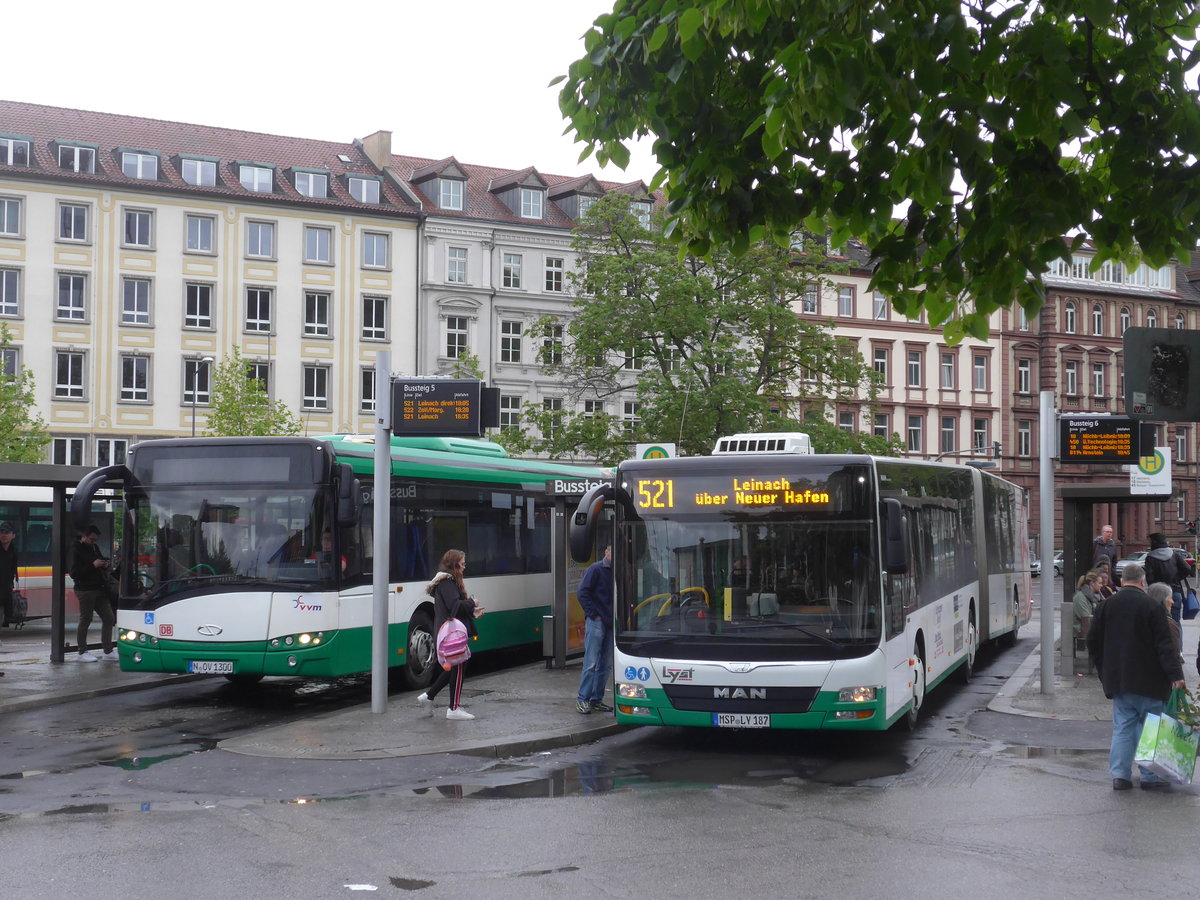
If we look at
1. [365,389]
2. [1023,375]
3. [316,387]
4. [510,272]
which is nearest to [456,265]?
[510,272]

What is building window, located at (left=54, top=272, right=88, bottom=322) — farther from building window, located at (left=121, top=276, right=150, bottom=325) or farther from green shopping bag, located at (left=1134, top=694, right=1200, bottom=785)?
green shopping bag, located at (left=1134, top=694, right=1200, bottom=785)

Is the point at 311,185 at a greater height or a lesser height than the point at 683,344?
greater

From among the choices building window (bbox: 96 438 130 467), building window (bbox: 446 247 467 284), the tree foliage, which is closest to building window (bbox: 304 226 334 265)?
building window (bbox: 446 247 467 284)

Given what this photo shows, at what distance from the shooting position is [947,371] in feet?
265

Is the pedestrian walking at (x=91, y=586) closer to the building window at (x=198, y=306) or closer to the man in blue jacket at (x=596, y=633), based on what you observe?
the man in blue jacket at (x=596, y=633)

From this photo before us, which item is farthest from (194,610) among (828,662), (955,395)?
(955,395)

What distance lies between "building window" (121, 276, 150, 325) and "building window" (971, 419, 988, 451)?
44.2 meters

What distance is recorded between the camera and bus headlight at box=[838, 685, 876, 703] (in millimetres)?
12477

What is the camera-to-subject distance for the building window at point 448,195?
6669 cm

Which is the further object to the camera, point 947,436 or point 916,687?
point 947,436

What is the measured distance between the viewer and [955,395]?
80.9 m

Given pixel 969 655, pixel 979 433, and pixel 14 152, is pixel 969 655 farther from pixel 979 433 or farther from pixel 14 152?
pixel 979 433

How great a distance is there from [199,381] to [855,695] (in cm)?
5047

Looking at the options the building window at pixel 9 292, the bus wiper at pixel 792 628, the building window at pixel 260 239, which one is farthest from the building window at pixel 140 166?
the bus wiper at pixel 792 628
